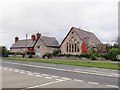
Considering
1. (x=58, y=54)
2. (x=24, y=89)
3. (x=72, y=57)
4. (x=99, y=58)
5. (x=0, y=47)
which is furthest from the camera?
(x=0, y=47)

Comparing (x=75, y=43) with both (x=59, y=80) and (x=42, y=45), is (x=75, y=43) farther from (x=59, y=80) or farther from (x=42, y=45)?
(x=59, y=80)

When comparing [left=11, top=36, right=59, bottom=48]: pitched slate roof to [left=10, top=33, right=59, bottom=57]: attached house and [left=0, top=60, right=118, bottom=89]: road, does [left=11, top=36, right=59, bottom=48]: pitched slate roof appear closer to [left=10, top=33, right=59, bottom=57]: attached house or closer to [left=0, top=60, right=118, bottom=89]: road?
[left=10, top=33, right=59, bottom=57]: attached house

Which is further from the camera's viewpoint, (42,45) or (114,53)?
(42,45)

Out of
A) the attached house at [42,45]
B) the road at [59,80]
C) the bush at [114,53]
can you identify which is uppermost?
the attached house at [42,45]

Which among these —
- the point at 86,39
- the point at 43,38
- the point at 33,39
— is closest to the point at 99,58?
the point at 86,39

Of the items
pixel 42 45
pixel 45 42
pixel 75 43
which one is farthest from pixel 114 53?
pixel 42 45

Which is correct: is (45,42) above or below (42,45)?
above

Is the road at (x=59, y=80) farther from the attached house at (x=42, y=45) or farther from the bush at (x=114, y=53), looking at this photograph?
the attached house at (x=42, y=45)

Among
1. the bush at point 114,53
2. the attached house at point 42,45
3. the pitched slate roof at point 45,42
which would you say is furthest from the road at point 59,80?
the pitched slate roof at point 45,42

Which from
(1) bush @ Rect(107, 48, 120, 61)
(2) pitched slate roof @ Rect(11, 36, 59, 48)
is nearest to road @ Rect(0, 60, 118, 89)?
(1) bush @ Rect(107, 48, 120, 61)

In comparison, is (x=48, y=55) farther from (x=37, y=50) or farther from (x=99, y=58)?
(x=99, y=58)

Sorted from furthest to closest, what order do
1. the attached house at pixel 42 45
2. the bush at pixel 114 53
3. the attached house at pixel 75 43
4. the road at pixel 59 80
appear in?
the attached house at pixel 42 45 < the attached house at pixel 75 43 < the bush at pixel 114 53 < the road at pixel 59 80

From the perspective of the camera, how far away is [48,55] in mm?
61062

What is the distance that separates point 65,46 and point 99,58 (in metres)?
17.1
